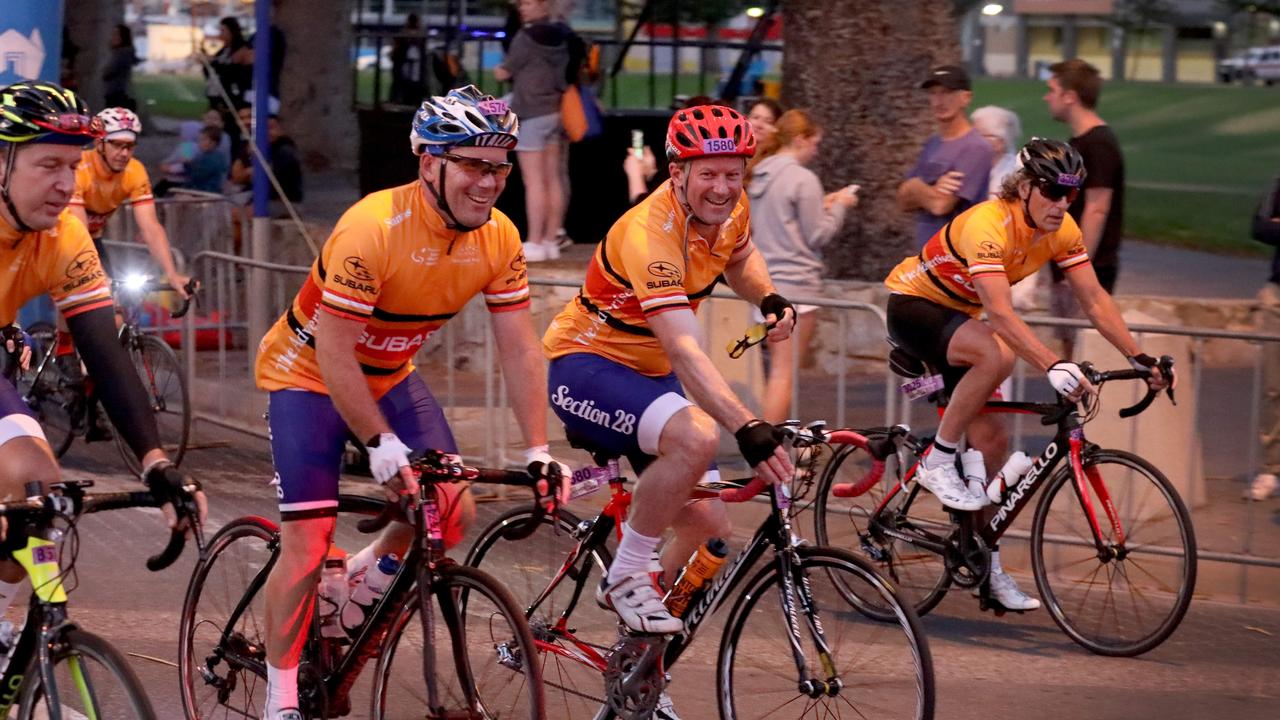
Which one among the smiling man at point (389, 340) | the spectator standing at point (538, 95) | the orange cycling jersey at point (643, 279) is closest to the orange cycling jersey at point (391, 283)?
the smiling man at point (389, 340)

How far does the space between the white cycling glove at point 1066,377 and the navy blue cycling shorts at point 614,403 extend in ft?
5.60

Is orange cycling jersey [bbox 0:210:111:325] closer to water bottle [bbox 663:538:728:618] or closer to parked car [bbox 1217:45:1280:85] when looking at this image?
water bottle [bbox 663:538:728:618]

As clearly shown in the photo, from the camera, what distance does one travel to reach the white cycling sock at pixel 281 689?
5129 millimetres

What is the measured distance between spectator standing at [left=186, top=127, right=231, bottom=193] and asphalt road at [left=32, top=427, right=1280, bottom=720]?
11163 mm

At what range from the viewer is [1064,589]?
7.30 metres

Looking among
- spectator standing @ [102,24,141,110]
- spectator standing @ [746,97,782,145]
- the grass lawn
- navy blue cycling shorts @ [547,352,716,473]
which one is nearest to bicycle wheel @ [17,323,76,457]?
spectator standing @ [746,97,782,145]

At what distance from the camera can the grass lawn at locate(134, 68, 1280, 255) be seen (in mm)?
23281

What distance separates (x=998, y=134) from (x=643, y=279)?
504 centimetres

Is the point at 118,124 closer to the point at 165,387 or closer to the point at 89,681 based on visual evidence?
the point at 165,387

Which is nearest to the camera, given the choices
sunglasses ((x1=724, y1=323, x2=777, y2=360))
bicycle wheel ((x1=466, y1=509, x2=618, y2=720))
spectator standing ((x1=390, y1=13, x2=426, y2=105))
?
sunglasses ((x1=724, y1=323, x2=777, y2=360))

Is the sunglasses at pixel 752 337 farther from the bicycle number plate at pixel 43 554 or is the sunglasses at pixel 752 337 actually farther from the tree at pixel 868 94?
the tree at pixel 868 94

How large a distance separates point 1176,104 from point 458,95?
46971 millimetres

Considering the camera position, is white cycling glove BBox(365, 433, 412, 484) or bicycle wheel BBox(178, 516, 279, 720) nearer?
white cycling glove BBox(365, 433, 412, 484)

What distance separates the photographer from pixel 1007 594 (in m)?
7.23
